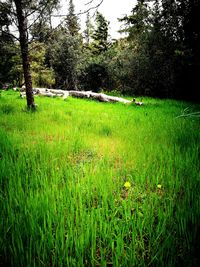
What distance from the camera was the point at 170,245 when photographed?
1.40 metres

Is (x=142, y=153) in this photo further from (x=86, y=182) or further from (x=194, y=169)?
(x=86, y=182)

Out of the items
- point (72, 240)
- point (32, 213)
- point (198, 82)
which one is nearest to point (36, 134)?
point (32, 213)

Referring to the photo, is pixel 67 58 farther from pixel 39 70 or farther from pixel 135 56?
pixel 135 56

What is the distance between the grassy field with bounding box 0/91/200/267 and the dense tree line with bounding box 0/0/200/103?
525 centimetres

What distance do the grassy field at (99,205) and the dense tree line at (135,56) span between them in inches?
207

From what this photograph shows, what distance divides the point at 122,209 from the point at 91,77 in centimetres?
1941

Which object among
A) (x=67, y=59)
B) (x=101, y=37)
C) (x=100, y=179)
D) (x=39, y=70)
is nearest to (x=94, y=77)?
(x=67, y=59)

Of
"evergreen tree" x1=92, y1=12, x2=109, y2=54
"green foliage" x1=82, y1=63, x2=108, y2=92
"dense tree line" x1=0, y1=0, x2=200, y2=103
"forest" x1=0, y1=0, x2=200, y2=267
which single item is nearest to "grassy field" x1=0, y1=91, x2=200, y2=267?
"forest" x1=0, y1=0, x2=200, y2=267

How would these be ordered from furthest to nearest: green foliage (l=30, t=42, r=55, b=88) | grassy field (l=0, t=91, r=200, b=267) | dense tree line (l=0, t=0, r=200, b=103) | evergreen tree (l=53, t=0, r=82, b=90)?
evergreen tree (l=53, t=0, r=82, b=90) → green foliage (l=30, t=42, r=55, b=88) → dense tree line (l=0, t=0, r=200, b=103) → grassy field (l=0, t=91, r=200, b=267)

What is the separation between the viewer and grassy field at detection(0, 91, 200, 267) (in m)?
1.38

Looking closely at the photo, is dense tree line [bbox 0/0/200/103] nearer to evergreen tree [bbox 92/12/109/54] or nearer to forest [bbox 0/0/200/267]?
forest [bbox 0/0/200/267]

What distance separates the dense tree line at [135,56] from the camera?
25.2 ft

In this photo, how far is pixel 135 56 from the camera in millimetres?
15625

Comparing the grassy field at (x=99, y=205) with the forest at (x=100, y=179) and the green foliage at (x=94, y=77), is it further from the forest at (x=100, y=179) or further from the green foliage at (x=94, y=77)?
the green foliage at (x=94, y=77)
